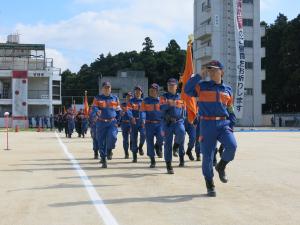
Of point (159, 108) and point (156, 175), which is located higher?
point (159, 108)

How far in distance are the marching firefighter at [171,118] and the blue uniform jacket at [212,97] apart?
303 centimetres

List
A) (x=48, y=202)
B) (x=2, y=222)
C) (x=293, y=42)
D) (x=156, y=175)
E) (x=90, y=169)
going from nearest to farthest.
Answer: (x=2, y=222) → (x=48, y=202) → (x=156, y=175) → (x=90, y=169) → (x=293, y=42)

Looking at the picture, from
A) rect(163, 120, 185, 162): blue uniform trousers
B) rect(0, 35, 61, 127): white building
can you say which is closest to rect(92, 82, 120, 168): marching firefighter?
rect(163, 120, 185, 162): blue uniform trousers

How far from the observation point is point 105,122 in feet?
45.1

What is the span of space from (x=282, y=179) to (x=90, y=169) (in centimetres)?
479

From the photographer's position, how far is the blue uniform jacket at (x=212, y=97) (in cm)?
891

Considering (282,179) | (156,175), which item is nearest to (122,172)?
(156,175)

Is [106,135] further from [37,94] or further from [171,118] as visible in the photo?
[37,94]

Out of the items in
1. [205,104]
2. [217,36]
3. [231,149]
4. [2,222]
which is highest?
[217,36]

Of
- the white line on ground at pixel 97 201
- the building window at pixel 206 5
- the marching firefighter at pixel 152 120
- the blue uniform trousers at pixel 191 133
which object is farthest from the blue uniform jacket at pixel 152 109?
the building window at pixel 206 5

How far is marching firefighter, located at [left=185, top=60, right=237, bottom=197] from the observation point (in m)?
8.80

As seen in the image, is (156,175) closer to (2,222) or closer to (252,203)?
(252,203)

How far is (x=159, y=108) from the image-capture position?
1362cm

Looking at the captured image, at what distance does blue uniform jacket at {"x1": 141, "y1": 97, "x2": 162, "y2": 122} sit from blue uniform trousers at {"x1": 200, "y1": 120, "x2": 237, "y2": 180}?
461 cm
